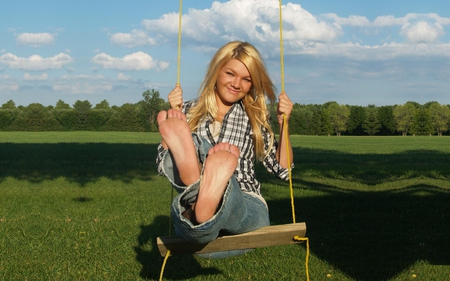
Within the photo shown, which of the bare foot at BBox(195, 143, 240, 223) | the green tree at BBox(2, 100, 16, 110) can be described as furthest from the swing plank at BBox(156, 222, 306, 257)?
the green tree at BBox(2, 100, 16, 110)

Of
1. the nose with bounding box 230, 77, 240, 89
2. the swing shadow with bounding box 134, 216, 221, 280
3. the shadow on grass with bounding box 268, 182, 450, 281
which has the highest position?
the nose with bounding box 230, 77, 240, 89

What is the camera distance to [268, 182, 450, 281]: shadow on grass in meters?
5.30

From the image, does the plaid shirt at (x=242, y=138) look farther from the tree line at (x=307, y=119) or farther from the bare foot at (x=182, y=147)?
the tree line at (x=307, y=119)

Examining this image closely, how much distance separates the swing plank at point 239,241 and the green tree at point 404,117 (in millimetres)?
61646

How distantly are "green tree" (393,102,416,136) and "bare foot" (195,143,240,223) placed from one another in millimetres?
62025

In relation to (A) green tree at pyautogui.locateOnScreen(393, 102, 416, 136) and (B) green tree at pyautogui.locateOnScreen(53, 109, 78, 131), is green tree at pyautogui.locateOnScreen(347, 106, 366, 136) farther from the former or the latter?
(B) green tree at pyautogui.locateOnScreen(53, 109, 78, 131)

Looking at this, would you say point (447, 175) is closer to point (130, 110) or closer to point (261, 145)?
point (261, 145)

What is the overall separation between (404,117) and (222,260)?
61.1 metres

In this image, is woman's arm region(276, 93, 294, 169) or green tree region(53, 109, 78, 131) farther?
green tree region(53, 109, 78, 131)

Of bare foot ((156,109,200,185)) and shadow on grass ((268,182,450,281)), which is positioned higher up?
bare foot ((156,109,200,185))

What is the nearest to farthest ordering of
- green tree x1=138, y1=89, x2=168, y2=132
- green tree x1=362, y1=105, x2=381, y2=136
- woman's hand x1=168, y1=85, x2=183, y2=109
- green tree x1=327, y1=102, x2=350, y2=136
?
woman's hand x1=168, y1=85, x2=183, y2=109 < green tree x1=138, y1=89, x2=168, y2=132 < green tree x1=362, y1=105, x2=381, y2=136 < green tree x1=327, y1=102, x2=350, y2=136

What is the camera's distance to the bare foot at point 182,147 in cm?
274

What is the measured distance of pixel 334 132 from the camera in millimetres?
64375

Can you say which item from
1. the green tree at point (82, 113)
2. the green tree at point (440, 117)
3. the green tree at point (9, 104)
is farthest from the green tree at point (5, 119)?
the green tree at point (440, 117)
